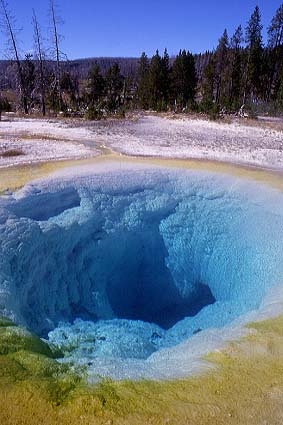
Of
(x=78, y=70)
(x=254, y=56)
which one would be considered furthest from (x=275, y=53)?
(x=78, y=70)

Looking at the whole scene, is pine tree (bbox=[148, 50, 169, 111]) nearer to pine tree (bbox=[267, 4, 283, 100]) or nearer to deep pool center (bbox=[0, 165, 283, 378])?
pine tree (bbox=[267, 4, 283, 100])

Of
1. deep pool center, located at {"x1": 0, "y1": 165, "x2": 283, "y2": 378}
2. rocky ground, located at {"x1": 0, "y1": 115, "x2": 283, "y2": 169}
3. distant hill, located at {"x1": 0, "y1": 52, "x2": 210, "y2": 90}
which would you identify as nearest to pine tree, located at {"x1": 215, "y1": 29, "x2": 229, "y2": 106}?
distant hill, located at {"x1": 0, "y1": 52, "x2": 210, "y2": 90}

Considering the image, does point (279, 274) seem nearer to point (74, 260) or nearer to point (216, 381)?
point (216, 381)

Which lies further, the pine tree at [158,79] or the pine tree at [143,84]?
the pine tree at [143,84]

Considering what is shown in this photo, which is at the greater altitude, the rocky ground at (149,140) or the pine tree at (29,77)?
the pine tree at (29,77)

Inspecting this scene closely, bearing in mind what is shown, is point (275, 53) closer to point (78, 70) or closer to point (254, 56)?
point (254, 56)

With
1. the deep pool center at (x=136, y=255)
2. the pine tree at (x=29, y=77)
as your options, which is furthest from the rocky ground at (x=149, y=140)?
the pine tree at (x=29, y=77)

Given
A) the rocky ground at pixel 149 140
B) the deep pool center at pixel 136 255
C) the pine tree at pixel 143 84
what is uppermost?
the pine tree at pixel 143 84

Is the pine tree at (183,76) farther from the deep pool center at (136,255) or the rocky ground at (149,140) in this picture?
the deep pool center at (136,255)

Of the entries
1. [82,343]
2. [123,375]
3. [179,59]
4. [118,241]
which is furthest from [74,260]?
[179,59]
